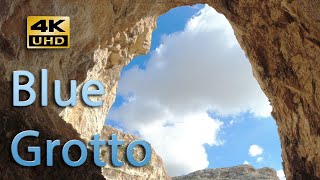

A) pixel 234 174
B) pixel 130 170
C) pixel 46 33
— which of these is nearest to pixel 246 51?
pixel 46 33

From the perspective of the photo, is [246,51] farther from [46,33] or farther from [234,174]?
[234,174]

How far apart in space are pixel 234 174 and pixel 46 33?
3204 cm

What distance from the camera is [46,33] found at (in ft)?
44.5

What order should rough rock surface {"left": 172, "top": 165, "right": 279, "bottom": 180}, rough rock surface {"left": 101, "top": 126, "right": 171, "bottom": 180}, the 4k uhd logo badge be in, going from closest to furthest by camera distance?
the 4k uhd logo badge < rough rock surface {"left": 101, "top": 126, "right": 171, "bottom": 180} < rough rock surface {"left": 172, "top": 165, "right": 279, "bottom": 180}

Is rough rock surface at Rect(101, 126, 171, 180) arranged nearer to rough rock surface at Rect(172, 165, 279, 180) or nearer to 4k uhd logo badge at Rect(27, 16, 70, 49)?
rough rock surface at Rect(172, 165, 279, 180)

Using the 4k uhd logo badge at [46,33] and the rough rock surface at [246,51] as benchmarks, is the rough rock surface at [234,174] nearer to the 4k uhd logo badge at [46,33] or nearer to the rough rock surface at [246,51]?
the rough rock surface at [246,51]

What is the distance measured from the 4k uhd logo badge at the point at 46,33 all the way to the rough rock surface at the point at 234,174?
2875cm

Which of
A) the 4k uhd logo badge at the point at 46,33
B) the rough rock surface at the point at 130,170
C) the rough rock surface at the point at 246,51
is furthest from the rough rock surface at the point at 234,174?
the 4k uhd logo badge at the point at 46,33

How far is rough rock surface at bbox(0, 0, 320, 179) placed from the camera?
14.1 m

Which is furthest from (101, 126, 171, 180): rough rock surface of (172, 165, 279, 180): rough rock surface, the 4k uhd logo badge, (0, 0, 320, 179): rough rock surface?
the 4k uhd logo badge

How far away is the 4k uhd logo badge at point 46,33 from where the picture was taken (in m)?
13.8

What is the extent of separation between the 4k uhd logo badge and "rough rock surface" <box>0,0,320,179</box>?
0.28 meters

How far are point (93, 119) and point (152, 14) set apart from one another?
7555 millimetres

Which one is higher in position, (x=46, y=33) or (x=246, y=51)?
(x=246, y=51)
